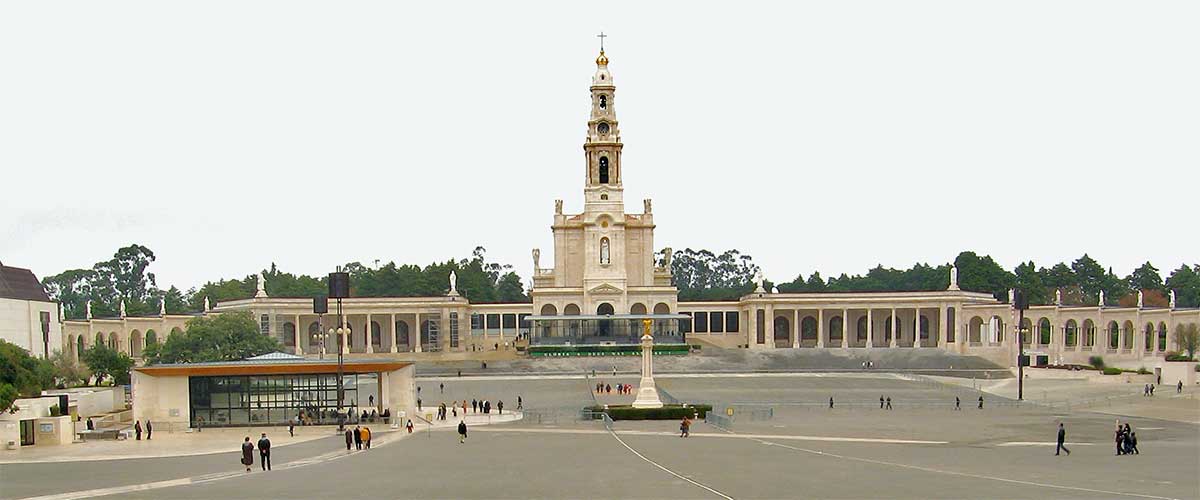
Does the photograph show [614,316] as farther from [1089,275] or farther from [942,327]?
[1089,275]

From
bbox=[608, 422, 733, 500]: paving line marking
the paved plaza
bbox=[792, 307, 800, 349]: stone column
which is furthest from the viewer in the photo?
bbox=[792, 307, 800, 349]: stone column

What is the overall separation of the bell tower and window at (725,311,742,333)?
15169 millimetres

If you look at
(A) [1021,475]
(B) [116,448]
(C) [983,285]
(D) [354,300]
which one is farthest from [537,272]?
(A) [1021,475]

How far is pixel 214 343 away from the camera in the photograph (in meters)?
71.3

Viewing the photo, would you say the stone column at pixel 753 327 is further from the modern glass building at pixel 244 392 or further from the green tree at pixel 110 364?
the modern glass building at pixel 244 392

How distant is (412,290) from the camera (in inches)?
4938

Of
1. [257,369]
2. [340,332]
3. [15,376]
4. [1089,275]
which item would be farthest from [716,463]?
[1089,275]

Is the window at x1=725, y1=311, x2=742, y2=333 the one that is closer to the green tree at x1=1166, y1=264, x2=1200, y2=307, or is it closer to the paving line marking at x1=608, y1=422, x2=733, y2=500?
the green tree at x1=1166, y1=264, x2=1200, y2=307

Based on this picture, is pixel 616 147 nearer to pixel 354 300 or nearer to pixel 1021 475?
pixel 354 300

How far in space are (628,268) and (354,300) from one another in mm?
25364

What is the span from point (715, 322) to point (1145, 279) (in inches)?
2446

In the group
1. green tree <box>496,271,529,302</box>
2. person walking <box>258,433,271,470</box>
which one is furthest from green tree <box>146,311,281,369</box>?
green tree <box>496,271,529,302</box>

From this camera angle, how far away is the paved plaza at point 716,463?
26.5 meters

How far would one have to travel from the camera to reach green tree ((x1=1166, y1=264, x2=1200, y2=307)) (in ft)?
376
